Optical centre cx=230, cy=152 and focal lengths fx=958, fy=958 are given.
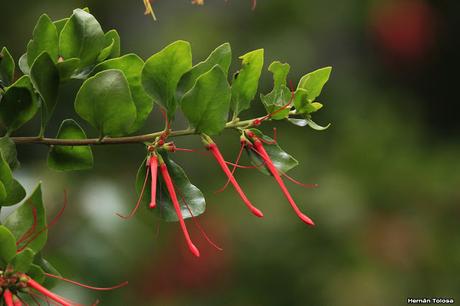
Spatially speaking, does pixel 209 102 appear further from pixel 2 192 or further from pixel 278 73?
pixel 2 192

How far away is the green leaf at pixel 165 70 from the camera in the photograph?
39.3 inches

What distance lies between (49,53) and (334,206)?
204cm

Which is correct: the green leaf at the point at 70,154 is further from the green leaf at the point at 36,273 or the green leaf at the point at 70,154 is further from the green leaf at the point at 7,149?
the green leaf at the point at 36,273

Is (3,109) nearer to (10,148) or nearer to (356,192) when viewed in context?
(10,148)

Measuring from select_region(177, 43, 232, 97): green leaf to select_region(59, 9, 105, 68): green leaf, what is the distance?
10 cm

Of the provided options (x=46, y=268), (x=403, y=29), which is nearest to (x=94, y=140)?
(x=46, y=268)

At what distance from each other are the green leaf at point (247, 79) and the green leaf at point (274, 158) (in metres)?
0.04

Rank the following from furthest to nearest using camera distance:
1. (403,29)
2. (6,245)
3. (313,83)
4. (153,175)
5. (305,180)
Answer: (403,29)
(305,180)
(313,83)
(153,175)
(6,245)

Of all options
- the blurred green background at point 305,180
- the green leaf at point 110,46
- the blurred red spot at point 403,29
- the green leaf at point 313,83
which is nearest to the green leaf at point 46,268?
the green leaf at point 110,46

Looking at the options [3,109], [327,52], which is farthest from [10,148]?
[327,52]

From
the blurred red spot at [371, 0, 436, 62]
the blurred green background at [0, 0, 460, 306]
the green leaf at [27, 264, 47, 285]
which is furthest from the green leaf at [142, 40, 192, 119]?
the blurred red spot at [371, 0, 436, 62]

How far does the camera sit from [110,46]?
1059mm

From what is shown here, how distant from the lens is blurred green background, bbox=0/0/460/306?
2.93 meters

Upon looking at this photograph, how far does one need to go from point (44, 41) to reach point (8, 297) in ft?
0.96
